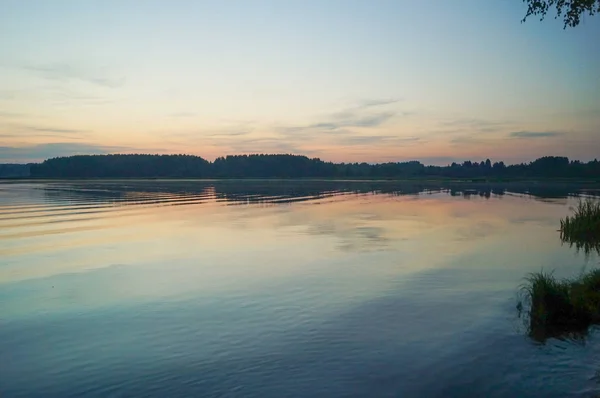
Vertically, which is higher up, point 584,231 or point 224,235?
point 584,231

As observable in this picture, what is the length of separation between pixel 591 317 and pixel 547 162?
557 feet

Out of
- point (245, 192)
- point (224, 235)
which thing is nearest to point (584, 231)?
point (224, 235)

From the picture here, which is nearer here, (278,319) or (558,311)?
(558,311)

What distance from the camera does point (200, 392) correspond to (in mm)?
8477

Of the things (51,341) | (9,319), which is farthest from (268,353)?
(9,319)

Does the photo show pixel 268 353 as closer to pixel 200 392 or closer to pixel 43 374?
pixel 200 392

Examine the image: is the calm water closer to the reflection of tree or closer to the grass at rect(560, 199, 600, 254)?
the grass at rect(560, 199, 600, 254)

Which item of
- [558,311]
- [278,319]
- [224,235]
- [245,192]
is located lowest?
[278,319]

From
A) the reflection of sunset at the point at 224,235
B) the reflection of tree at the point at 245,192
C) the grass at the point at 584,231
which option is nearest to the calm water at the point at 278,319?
the reflection of sunset at the point at 224,235

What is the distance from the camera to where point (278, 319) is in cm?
1262

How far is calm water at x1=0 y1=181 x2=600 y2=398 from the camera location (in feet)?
29.3

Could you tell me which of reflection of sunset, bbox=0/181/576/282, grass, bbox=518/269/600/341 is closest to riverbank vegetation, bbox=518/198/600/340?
grass, bbox=518/269/600/341

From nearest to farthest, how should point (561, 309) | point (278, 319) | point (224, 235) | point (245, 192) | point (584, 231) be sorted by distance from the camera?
point (561, 309), point (278, 319), point (584, 231), point (224, 235), point (245, 192)

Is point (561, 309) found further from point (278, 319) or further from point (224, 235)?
point (224, 235)
